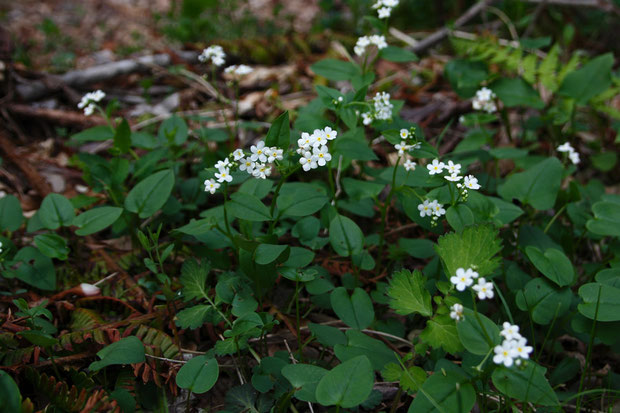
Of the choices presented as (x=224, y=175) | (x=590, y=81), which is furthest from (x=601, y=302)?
(x=590, y=81)

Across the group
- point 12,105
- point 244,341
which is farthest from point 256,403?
point 12,105

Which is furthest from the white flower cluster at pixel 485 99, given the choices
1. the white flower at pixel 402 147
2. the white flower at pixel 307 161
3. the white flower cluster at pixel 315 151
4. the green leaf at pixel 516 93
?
the white flower at pixel 307 161

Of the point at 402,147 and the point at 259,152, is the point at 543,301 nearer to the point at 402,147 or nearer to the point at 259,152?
the point at 402,147

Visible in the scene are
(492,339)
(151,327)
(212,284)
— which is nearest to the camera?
(492,339)

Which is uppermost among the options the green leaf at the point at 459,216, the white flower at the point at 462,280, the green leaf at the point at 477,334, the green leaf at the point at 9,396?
the white flower at the point at 462,280

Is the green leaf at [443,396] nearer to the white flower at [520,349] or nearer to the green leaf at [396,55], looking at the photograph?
the white flower at [520,349]

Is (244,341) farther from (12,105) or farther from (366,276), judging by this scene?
(12,105)
